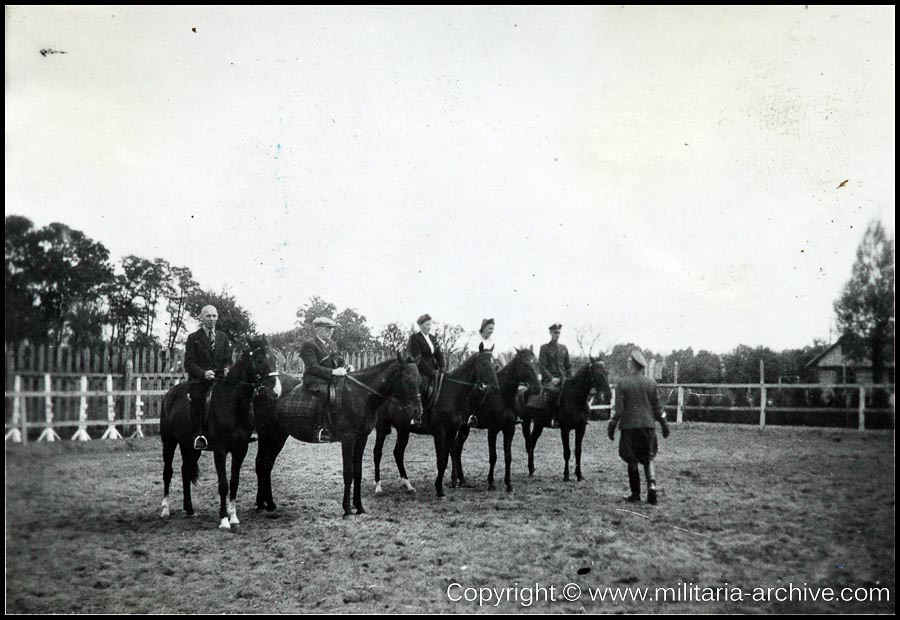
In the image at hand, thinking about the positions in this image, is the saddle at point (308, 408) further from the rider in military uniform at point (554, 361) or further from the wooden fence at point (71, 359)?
the rider in military uniform at point (554, 361)

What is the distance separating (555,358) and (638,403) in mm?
3063

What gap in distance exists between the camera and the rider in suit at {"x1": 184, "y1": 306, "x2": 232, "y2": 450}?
20.5 feet

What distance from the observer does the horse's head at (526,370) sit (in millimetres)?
8867

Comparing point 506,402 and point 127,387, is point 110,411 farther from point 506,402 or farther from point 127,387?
point 506,402

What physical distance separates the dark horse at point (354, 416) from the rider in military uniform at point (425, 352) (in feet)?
4.14

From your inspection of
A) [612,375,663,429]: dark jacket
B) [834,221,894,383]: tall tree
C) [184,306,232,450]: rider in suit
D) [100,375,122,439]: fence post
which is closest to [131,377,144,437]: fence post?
[100,375,122,439]: fence post

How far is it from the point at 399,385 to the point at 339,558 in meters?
2.52

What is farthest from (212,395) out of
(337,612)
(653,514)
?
(653,514)

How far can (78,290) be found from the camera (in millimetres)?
5027

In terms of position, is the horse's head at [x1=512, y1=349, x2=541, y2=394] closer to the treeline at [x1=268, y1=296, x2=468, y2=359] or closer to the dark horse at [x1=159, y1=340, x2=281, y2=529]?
the treeline at [x1=268, y1=296, x2=468, y2=359]

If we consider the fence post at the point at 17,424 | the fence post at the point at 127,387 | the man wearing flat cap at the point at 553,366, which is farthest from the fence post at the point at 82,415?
the man wearing flat cap at the point at 553,366

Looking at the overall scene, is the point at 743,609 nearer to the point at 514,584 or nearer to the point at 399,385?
the point at 514,584

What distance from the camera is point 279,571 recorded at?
510cm

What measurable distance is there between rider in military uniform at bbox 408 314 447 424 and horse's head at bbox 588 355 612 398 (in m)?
2.70
